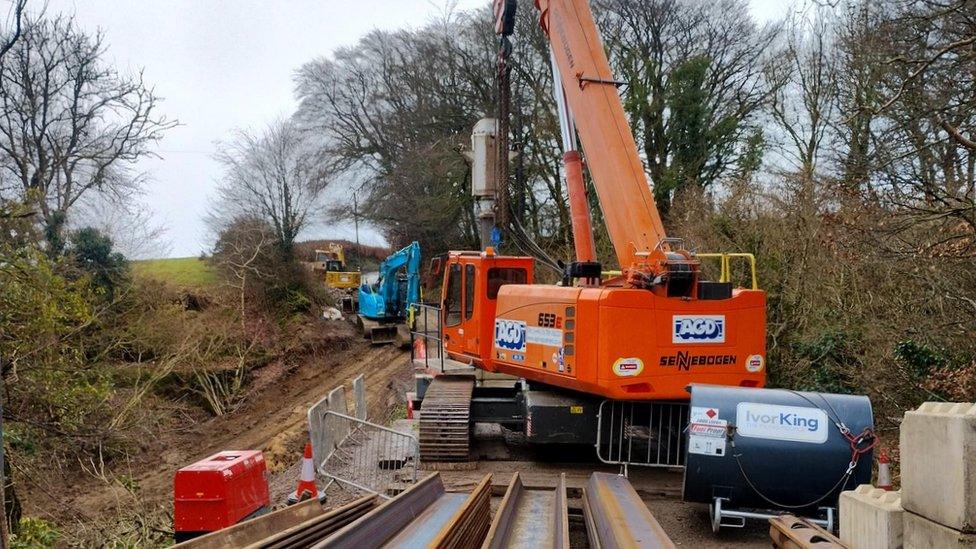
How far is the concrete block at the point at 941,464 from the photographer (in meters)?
2.62

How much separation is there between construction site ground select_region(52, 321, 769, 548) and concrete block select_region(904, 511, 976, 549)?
3.44m

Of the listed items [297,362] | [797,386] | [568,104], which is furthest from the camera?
[297,362]

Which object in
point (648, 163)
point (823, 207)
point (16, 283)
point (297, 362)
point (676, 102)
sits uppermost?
point (676, 102)

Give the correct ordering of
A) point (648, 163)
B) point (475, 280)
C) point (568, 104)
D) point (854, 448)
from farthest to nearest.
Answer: point (648, 163) → point (475, 280) → point (568, 104) → point (854, 448)

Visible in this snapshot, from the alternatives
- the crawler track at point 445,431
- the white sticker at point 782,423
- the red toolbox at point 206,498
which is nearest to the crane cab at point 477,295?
the crawler track at point 445,431

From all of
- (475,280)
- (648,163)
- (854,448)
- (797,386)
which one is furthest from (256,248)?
(854,448)

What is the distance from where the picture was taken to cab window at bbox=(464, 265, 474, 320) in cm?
958

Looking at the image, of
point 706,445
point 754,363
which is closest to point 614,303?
point 706,445

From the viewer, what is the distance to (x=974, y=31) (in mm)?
6031

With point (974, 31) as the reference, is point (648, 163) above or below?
above

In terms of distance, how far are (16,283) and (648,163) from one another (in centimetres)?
1916

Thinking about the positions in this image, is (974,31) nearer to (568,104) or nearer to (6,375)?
(568,104)

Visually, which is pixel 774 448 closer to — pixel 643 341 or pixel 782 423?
pixel 782 423

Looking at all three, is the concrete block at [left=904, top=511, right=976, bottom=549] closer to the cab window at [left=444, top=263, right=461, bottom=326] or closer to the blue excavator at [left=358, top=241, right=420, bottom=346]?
the cab window at [left=444, top=263, right=461, bottom=326]
